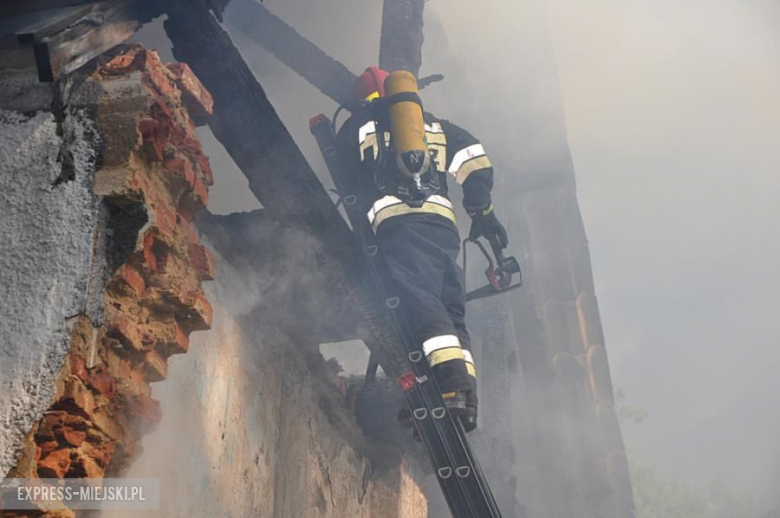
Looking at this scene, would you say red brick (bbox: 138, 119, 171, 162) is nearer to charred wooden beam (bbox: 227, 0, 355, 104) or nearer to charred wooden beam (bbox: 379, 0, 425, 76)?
charred wooden beam (bbox: 227, 0, 355, 104)

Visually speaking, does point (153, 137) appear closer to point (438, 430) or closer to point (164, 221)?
point (164, 221)

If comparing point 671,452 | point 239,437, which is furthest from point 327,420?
point 671,452

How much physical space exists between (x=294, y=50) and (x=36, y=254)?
423cm


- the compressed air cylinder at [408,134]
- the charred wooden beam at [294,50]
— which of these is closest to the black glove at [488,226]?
the compressed air cylinder at [408,134]

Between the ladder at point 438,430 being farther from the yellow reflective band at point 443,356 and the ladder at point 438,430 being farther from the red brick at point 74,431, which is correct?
the red brick at point 74,431

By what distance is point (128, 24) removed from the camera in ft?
8.76

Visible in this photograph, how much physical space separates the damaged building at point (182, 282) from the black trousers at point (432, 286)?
0.16m

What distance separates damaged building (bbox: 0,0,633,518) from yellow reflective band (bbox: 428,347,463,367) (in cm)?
15

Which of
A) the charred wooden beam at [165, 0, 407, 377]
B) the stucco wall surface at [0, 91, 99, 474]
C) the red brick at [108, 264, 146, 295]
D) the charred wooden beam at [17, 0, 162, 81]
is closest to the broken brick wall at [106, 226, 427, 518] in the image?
the charred wooden beam at [165, 0, 407, 377]

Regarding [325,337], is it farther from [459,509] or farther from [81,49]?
[81,49]

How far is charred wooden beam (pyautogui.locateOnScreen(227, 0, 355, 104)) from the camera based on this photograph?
19.7 feet

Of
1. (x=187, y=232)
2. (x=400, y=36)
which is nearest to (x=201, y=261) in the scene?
(x=187, y=232)

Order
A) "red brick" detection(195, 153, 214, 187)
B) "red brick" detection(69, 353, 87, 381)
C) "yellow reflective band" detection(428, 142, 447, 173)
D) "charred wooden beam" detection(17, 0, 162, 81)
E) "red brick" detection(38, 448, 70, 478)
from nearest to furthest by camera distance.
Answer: "red brick" detection(38, 448, 70, 478) < "red brick" detection(69, 353, 87, 381) < "charred wooden beam" detection(17, 0, 162, 81) < "red brick" detection(195, 153, 214, 187) < "yellow reflective band" detection(428, 142, 447, 173)

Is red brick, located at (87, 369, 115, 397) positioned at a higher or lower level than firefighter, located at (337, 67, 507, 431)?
lower
